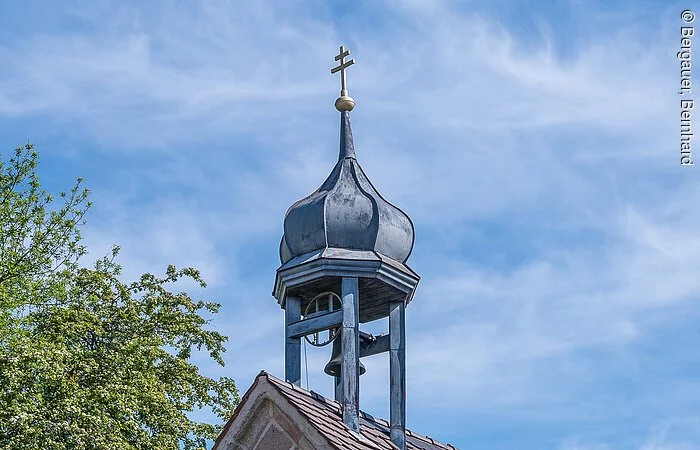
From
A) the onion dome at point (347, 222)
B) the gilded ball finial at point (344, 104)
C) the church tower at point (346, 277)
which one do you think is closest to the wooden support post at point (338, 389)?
the church tower at point (346, 277)

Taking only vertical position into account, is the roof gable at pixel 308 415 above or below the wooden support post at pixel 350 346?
below

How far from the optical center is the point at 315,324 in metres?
12.3

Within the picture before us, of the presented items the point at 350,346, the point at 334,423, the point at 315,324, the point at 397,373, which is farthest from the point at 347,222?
the point at 334,423

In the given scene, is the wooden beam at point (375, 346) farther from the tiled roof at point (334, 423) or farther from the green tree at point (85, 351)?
the green tree at point (85, 351)

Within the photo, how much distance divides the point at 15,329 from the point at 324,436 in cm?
1269

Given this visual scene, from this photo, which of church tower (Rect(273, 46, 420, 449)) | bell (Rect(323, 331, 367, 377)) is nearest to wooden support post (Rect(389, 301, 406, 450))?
church tower (Rect(273, 46, 420, 449))

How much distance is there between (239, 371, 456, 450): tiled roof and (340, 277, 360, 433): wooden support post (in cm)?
21

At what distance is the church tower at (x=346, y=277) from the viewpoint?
1221cm

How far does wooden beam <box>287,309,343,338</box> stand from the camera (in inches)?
480

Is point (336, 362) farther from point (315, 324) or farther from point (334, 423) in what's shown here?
point (334, 423)

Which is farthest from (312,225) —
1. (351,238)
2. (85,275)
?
(85,275)

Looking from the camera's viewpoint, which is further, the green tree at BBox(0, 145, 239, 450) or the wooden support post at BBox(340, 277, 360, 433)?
the green tree at BBox(0, 145, 239, 450)

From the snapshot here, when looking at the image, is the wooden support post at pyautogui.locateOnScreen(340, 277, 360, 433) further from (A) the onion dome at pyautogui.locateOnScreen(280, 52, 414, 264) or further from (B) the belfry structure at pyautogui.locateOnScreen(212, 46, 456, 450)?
(A) the onion dome at pyautogui.locateOnScreen(280, 52, 414, 264)

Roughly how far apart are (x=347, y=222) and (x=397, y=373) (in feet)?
Answer: 4.97
